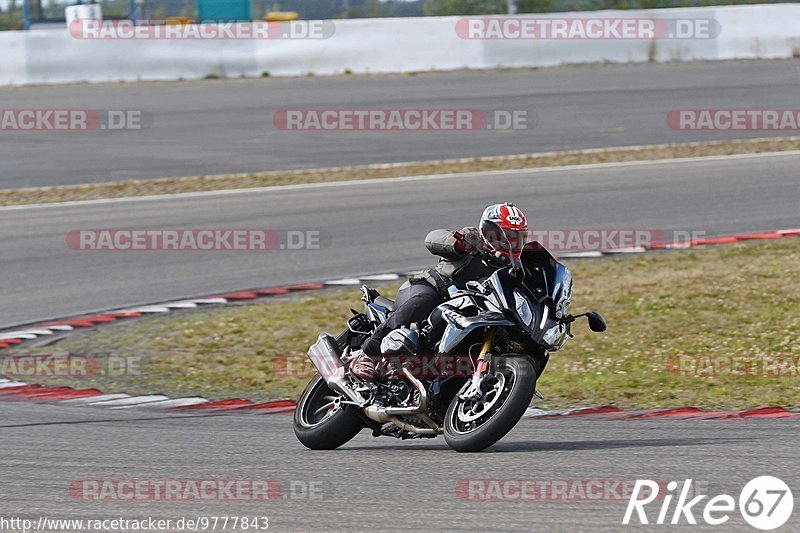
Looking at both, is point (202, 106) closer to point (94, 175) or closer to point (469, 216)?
point (94, 175)

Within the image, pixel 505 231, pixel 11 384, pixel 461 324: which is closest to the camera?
pixel 461 324

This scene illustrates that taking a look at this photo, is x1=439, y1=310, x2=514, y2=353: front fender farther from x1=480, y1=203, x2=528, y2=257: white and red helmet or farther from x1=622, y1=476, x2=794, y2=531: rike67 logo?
x1=622, y1=476, x2=794, y2=531: rike67 logo

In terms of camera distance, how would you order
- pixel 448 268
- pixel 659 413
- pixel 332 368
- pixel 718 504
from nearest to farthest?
pixel 718 504 → pixel 448 268 → pixel 332 368 → pixel 659 413

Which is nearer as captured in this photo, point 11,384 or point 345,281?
point 11,384

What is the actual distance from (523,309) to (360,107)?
16.4 metres

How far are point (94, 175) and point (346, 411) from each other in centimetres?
1258

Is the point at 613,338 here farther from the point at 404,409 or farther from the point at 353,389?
the point at 404,409

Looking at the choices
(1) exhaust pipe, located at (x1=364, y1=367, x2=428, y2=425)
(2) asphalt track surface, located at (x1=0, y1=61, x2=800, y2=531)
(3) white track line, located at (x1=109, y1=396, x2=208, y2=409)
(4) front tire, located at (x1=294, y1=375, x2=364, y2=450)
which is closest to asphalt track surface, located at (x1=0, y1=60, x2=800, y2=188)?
(2) asphalt track surface, located at (x1=0, y1=61, x2=800, y2=531)

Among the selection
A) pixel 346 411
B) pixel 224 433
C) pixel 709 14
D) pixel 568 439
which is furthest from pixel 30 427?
pixel 709 14

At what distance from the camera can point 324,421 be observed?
693 cm

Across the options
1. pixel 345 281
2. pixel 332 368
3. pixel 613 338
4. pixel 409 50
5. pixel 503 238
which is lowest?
pixel 345 281

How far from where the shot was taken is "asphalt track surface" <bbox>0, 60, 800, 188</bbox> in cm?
1939

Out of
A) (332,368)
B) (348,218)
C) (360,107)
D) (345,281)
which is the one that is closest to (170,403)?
(332,368)

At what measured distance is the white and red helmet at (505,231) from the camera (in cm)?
630
